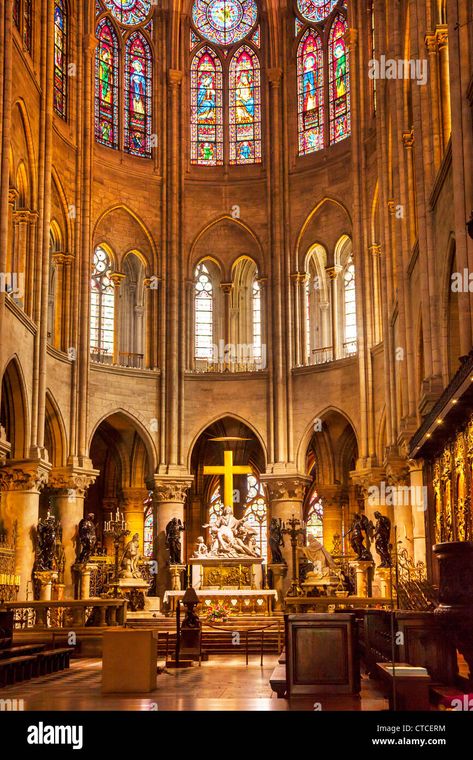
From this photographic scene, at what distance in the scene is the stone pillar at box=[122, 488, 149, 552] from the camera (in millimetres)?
40281

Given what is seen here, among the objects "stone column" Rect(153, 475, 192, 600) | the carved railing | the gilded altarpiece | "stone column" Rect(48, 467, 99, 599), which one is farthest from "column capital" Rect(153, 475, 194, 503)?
the gilded altarpiece

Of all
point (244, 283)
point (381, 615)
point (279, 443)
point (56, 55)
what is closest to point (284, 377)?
point (279, 443)

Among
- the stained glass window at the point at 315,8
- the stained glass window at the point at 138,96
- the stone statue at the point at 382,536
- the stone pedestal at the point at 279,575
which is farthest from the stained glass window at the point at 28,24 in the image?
the stone pedestal at the point at 279,575

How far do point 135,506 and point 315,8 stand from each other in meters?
20.2

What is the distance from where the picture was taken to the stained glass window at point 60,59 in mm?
34719

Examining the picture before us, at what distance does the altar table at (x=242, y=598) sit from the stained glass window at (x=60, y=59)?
53.9ft

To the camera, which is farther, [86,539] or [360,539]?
[86,539]

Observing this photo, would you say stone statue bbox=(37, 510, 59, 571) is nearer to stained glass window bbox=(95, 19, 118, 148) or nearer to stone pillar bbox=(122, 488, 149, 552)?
stone pillar bbox=(122, 488, 149, 552)

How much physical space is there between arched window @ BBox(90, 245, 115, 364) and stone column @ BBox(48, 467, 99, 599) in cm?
528

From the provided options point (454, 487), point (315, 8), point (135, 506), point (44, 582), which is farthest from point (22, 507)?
point (315, 8)

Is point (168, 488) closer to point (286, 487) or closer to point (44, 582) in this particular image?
point (286, 487)

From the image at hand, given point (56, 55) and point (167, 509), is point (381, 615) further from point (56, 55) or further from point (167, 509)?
point (56, 55)

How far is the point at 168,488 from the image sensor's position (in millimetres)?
35719
